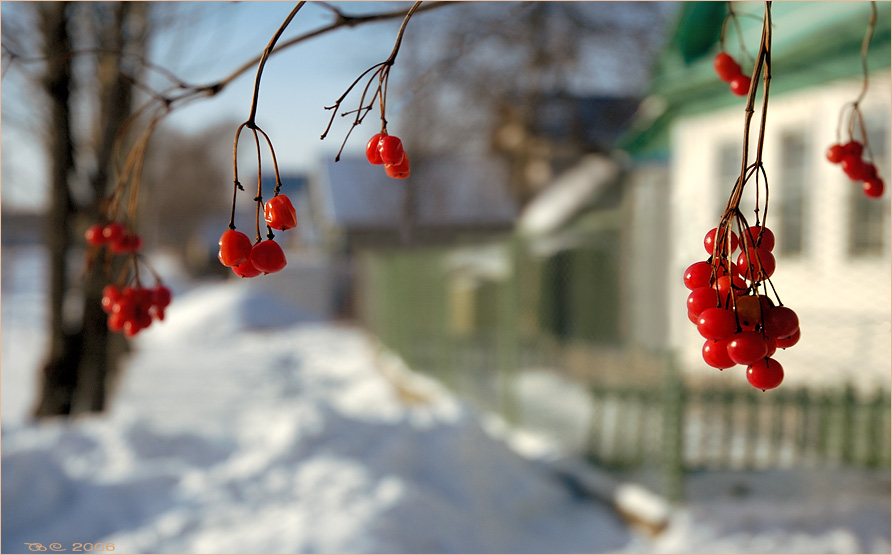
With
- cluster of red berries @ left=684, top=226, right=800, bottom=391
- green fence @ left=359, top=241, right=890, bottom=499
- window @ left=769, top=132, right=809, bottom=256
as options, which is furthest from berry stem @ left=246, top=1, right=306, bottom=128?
window @ left=769, top=132, right=809, bottom=256

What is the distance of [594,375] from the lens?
6074 millimetres

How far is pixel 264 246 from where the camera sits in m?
1.13

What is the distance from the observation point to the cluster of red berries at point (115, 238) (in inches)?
70.5

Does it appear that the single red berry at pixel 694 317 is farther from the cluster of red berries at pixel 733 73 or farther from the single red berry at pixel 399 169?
the cluster of red berries at pixel 733 73

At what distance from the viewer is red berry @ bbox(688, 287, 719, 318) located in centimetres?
98

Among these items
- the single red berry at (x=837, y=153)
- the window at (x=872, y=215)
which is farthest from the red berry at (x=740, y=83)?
the window at (x=872, y=215)

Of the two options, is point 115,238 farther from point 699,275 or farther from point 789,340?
point 789,340

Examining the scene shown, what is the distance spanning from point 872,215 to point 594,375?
281cm

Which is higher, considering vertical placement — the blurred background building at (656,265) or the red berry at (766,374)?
the blurred background building at (656,265)

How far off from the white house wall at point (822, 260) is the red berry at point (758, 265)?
12.2 feet

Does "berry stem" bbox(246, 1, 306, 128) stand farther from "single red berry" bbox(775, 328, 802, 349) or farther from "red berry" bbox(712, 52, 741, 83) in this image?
"red berry" bbox(712, 52, 741, 83)

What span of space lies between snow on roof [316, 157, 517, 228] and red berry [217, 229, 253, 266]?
17.1 m

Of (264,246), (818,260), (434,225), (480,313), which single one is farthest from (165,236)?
(264,246)

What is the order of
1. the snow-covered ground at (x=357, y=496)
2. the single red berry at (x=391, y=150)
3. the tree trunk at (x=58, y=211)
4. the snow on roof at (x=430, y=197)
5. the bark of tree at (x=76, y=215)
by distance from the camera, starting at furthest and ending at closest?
the snow on roof at (x=430, y=197)
the bark of tree at (x=76, y=215)
the tree trunk at (x=58, y=211)
the snow-covered ground at (x=357, y=496)
the single red berry at (x=391, y=150)
